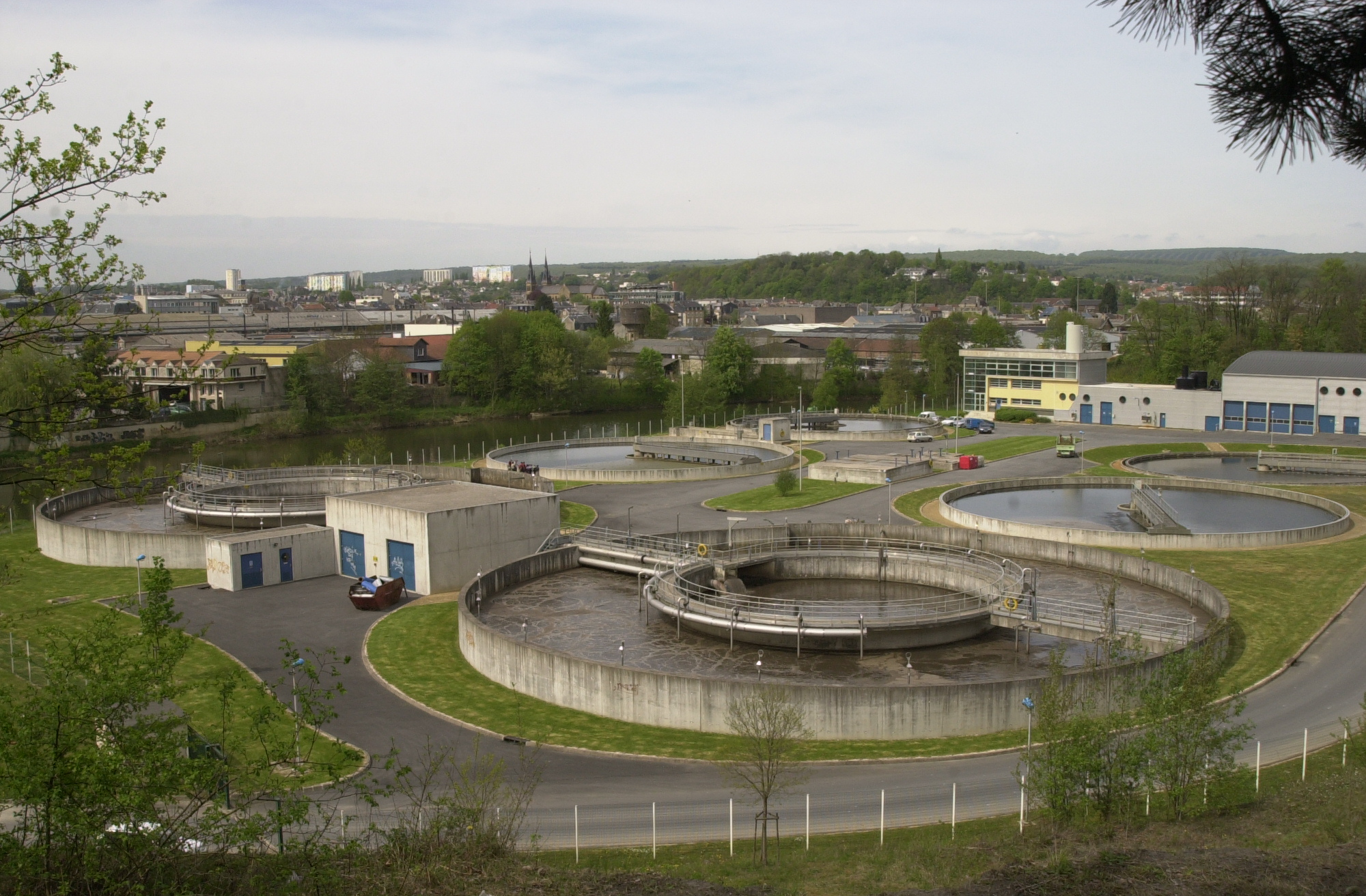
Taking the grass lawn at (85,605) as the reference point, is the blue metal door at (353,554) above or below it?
above

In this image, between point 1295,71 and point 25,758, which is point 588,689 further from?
point 1295,71

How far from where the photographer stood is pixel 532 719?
941 inches

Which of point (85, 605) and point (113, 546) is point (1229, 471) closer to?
point (113, 546)

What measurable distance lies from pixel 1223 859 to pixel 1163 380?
84339 mm

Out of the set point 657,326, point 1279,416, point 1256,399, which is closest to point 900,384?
point 1256,399

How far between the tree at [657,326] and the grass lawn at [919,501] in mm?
96175

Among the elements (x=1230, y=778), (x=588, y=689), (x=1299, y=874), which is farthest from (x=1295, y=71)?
(x=588, y=689)

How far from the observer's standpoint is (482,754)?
2183 cm

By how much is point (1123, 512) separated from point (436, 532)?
28286 mm

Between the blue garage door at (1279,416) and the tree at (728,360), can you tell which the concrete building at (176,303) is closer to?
the tree at (728,360)

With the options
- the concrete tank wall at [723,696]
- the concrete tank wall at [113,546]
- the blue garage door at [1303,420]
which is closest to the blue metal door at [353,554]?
the concrete tank wall at [113,546]

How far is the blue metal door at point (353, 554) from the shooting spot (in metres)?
36.6

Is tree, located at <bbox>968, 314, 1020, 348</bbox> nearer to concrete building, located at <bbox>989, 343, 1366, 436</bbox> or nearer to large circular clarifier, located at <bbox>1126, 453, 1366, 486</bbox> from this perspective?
concrete building, located at <bbox>989, 343, 1366, 436</bbox>

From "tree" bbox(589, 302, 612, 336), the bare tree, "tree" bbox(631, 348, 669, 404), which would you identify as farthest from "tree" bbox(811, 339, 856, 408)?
the bare tree
